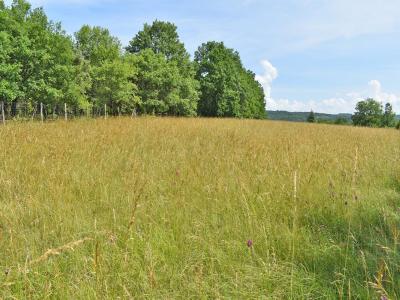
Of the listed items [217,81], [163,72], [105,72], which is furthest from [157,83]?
[217,81]

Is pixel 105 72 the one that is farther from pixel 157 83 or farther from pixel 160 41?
pixel 160 41

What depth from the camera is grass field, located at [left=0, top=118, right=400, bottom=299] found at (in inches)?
69.2

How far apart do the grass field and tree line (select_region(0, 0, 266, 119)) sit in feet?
26.3

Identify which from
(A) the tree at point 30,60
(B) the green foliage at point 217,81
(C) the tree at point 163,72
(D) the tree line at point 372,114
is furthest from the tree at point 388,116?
(A) the tree at point 30,60

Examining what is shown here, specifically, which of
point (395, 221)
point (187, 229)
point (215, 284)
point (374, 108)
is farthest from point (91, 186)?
point (374, 108)

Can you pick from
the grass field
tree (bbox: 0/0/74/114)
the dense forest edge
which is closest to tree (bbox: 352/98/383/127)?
the dense forest edge

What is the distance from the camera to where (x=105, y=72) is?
26.4 m

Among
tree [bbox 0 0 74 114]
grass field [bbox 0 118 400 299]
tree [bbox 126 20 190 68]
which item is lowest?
grass field [bbox 0 118 400 299]

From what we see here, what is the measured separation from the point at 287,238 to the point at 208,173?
5.42 ft

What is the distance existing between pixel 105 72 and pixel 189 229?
26.3m

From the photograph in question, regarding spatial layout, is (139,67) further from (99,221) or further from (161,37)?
(99,221)

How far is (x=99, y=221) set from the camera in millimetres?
2531

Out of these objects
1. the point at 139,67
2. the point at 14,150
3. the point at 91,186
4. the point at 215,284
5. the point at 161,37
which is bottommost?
the point at 215,284

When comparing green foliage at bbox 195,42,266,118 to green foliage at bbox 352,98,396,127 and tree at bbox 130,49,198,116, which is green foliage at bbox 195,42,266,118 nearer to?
tree at bbox 130,49,198,116
